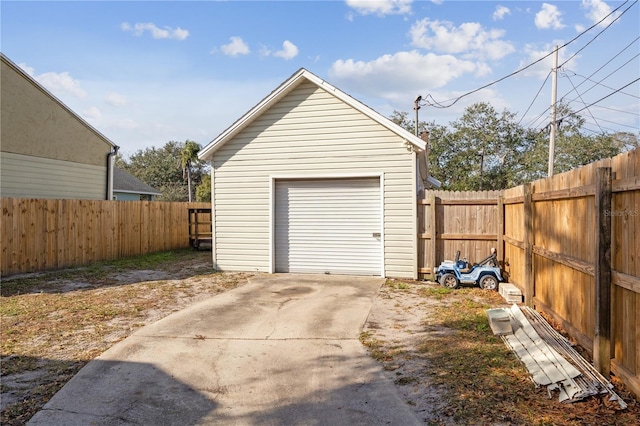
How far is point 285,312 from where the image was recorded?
6.62m

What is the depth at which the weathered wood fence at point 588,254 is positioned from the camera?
10.7ft

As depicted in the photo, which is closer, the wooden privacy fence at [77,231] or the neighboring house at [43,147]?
the wooden privacy fence at [77,231]

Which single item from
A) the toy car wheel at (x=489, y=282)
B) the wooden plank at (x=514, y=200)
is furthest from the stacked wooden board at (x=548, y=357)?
the toy car wheel at (x=489, y=282)

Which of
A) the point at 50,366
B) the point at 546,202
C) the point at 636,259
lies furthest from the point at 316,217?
the point at 636,259

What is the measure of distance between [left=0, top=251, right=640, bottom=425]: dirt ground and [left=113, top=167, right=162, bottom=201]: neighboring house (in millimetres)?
16255

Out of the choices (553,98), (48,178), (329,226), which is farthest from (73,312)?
(553,98)

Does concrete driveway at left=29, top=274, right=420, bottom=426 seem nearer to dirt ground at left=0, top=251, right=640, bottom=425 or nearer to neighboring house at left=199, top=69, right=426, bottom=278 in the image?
dirt ground at left=0, top=251, right=640, bottom=425

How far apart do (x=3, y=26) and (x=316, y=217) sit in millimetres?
9202

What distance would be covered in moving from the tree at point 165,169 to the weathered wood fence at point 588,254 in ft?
153

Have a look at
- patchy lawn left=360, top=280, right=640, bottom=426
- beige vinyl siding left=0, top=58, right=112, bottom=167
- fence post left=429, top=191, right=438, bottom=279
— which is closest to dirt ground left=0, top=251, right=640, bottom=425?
patchy lawn left=360, top=280, right=640, bottom=426

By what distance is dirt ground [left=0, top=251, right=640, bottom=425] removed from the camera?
326cm

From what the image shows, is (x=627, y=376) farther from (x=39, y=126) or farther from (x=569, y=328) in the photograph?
(x=39, y=126)

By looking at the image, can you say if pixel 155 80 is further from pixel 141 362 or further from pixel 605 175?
pixel 605 175

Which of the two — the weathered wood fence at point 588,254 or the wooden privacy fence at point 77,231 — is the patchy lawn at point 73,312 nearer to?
the wooden privacy fence at point 77,231
